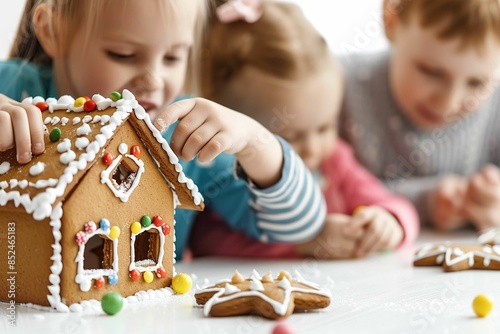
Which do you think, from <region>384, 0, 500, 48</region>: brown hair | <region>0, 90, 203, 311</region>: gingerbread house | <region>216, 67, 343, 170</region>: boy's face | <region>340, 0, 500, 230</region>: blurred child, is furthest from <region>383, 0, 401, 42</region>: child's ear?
<region>0, 90, 203, 311</region>: gingerbread house

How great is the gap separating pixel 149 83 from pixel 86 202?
0.28 metres

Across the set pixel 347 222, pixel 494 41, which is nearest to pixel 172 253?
pixel 347 222

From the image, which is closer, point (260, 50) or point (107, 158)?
point (107, 158)

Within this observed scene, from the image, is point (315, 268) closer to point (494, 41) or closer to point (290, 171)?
point (290, 171)

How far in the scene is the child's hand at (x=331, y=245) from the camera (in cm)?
117

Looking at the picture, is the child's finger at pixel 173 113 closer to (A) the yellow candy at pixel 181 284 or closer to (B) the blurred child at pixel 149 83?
(B) the blurred child at pixel 149 83

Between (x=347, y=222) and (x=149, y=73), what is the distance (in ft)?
1.58

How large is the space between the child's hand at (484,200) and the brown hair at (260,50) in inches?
20.5

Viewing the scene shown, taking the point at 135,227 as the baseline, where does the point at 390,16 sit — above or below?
above

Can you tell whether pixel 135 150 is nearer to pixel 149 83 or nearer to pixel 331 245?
pixel 149 83

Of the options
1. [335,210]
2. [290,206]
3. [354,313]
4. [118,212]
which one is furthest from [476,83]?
[118,212]

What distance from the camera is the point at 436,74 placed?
1.50 m

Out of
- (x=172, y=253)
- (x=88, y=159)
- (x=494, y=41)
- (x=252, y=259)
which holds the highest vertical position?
(x=494, y=41)

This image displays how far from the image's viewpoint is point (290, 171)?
108cm
